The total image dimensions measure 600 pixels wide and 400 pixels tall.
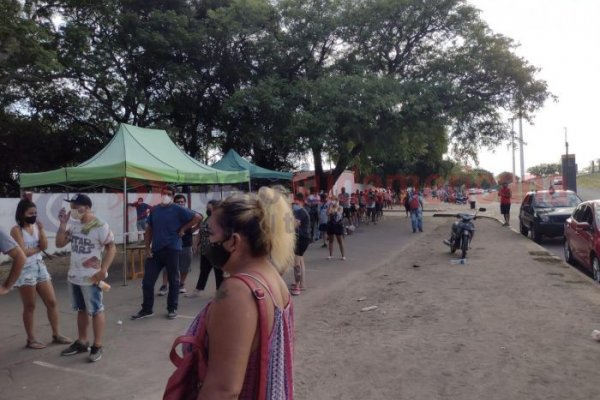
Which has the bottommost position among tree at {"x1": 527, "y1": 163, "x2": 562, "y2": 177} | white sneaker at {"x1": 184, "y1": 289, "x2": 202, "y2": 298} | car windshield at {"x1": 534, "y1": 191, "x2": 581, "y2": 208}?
white sneaker at {"x1": 184, "y1": 289, "x2": 202, "y2": 298}

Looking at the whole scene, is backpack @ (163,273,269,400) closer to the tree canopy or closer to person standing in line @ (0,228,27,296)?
person standing in line @ (0,228,27,296)

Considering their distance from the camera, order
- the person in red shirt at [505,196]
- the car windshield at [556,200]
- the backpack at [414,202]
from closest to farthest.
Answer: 1. the car windshield at [556,200]
2. the backpack at [414,202]
3. the person in red shirt at [505,196]

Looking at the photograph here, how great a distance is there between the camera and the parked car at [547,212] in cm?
1355

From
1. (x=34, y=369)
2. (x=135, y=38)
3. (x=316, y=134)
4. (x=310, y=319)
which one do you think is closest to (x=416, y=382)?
(x=310, y=319)

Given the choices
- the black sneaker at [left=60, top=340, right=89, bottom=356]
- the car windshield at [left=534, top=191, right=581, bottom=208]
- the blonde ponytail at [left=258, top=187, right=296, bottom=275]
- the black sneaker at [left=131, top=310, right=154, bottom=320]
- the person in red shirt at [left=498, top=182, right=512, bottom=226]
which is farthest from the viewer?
the person in red shirt at [left=498, top=182, right=512, bottom=226]

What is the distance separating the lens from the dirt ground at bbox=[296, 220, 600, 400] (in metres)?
3.97

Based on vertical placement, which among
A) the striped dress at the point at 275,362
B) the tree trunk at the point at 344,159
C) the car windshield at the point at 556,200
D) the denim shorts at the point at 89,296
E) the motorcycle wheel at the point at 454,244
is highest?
the tree trunk at the point at 344,159

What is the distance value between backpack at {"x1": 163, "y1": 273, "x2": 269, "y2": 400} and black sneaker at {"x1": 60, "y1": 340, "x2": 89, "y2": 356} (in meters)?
3.91

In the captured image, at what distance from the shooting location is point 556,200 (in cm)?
1460

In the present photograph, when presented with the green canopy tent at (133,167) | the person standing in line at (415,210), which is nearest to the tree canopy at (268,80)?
the person standing in line at (415,210)

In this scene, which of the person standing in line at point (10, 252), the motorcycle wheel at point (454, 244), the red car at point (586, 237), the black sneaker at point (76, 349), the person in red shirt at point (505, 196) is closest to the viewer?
the person standing in line at point (10, 252)

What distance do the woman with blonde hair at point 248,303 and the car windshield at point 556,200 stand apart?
14744mm

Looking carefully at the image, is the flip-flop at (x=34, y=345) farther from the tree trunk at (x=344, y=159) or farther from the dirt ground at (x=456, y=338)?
the tree trunk at (x=344, y=159)

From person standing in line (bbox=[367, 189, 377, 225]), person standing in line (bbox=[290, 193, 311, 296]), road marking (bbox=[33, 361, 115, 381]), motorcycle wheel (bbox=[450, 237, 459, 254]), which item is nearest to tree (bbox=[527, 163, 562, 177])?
person standing in line (bbox=[367, 189, 377, 225])
